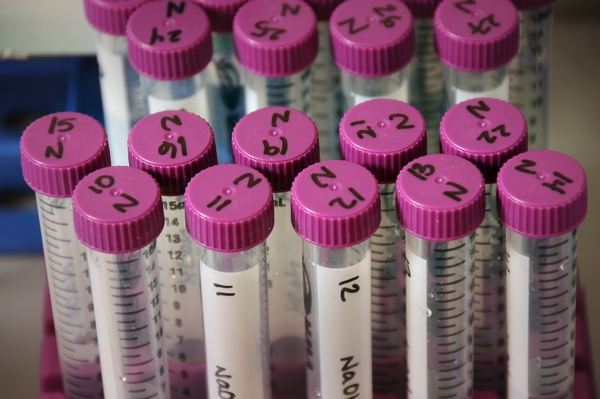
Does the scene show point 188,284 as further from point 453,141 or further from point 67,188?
point 453,141

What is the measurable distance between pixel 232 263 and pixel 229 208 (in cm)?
5

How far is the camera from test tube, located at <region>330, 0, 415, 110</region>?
106 centimetres

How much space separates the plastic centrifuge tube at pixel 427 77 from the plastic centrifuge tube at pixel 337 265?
0.94ft

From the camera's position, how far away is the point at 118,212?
3.00ft

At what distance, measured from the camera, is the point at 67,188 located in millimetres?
966

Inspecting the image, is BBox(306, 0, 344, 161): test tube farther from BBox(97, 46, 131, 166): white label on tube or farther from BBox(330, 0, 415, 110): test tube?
BBox(97, 46, 131, 166): white label on tube

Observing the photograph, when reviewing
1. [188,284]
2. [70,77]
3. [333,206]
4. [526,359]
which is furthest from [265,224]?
[70,77]

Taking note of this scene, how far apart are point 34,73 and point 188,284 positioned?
51 centimetres

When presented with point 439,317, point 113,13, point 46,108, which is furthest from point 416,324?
point 46,108

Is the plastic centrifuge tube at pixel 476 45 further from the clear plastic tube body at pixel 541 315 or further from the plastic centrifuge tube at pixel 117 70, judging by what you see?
the plastic centrifuge tube at pixel 117 70

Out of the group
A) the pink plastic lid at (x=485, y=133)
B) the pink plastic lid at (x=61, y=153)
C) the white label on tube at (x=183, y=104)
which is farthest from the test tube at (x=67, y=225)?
the pink plastic lid at (x=485, y=133)

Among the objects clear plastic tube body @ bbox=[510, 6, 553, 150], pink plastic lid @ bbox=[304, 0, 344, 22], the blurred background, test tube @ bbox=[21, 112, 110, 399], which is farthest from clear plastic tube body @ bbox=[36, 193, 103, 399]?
clear plastic tube body @ bbox=[510, 6, 553, 150]

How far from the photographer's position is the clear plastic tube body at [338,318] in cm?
93

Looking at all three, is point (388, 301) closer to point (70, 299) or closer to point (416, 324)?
point (416, 324)
